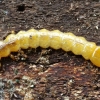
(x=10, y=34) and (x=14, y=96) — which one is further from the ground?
(x=10, y=34)

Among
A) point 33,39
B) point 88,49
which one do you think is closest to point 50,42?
point 33,39

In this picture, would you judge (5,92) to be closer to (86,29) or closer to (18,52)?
(18,52)

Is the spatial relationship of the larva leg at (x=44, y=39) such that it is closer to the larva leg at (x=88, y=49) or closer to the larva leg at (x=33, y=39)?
the larva leg at (x=33, y=39)

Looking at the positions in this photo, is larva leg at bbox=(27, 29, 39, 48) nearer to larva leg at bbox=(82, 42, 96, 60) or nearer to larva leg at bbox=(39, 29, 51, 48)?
larva leg at bbox=(39, 29, 51, 48)

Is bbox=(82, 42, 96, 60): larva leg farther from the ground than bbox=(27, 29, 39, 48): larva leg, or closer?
closer

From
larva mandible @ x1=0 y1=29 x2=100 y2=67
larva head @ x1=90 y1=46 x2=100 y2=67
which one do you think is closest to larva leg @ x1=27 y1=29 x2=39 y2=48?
larva mandible @ x1=0 y1=29 x2=100 y2=67

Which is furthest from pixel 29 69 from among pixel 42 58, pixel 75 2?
pixel 75 2

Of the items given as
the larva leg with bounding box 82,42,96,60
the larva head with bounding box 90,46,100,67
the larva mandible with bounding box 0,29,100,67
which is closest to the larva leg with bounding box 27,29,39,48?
the larva mandible with bounding box 0,29,100,67
